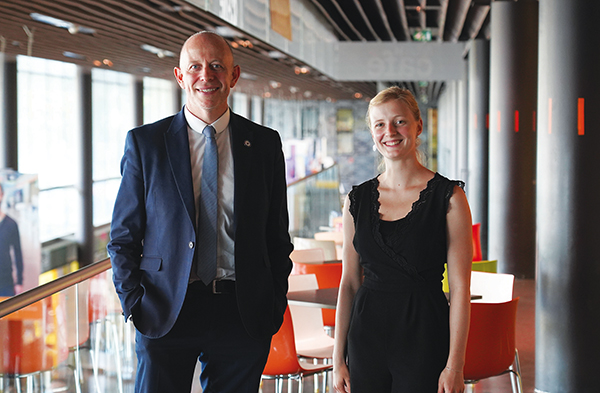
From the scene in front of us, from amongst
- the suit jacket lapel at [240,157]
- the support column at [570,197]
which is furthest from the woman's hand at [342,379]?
the support column at [570,197]

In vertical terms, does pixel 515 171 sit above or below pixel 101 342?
above

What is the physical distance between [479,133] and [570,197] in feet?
23.2

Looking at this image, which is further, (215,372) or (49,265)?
(49,265)

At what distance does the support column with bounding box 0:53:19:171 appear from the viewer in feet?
34.0

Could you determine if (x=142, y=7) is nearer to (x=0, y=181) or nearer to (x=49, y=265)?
(x=0, y=181)

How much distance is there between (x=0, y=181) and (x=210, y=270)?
7.76 metres

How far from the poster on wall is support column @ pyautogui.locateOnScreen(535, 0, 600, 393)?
21.6 ft

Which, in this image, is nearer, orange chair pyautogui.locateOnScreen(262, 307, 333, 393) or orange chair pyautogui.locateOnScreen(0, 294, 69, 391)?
orange chair pyautogui.locateOnScreen(0, 294, 69, 391)

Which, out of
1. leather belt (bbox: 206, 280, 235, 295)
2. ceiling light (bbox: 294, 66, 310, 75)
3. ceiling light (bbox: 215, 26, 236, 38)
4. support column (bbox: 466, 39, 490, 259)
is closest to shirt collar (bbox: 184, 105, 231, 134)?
leather belt (bbox: 206, 280, 235, 295)

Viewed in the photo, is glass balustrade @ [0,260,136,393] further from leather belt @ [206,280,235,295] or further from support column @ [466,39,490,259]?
support column @ [466,39,490,259]

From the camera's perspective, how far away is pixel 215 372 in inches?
82.2

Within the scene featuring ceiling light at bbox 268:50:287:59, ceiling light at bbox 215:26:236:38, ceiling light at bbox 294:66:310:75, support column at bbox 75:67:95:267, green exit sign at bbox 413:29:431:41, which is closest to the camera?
ceiling light at bbox 215:26:236:38

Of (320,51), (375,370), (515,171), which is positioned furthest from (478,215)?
(375,370)

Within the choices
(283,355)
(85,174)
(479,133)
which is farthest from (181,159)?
(85,174)
